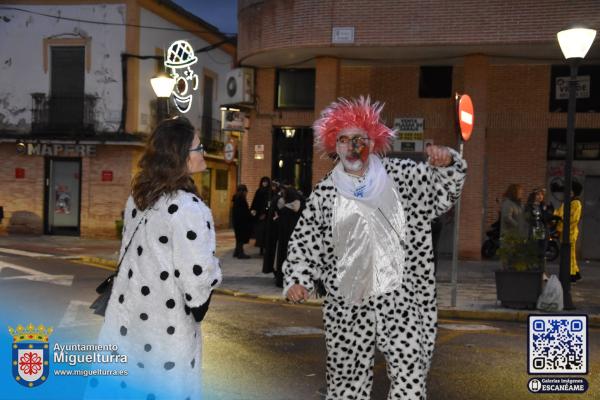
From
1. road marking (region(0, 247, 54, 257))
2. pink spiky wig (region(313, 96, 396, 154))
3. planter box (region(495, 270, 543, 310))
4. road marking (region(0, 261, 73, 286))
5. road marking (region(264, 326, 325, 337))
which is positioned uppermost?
pink spiky wig (region(313, 96, 396, 154))

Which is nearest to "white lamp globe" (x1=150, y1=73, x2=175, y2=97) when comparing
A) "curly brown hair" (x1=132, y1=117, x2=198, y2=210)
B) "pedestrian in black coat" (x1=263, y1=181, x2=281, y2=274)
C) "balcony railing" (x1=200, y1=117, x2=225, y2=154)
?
"pedestrian in black coat" (x1=263, y1=181, x2=281, y2=274)

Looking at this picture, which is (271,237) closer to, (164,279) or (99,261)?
(99,261)

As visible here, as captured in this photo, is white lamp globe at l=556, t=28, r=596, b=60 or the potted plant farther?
the potted plant

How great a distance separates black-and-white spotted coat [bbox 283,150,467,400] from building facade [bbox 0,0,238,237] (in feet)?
63.4

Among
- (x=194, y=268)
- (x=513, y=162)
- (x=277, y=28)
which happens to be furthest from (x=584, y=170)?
(x=194, y=268)

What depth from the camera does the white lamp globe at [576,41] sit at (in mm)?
10117

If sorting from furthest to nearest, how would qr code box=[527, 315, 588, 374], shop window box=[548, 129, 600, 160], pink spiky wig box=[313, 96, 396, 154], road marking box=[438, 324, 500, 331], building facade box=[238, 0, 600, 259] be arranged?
shop window box=[548, 129, 600, 160]
building facade box=[238, 0, 600, 259]
road marking box=[438, 324, 500, 331]
qr code box=[527, 315, 588, 374]
pink spiky wig box=[313, 96, 396, 154]

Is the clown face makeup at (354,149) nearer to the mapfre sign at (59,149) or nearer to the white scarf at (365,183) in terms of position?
the white scarf at (365,183)

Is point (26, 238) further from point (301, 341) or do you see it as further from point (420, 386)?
point (420, 386)

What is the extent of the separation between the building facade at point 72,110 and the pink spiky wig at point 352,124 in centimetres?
1912

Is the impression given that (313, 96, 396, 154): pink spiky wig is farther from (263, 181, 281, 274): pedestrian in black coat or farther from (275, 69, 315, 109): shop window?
(275, 69, 315, 109): shop window

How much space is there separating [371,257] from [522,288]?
23.0ft

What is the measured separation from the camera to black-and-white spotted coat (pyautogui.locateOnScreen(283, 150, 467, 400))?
12.9ft

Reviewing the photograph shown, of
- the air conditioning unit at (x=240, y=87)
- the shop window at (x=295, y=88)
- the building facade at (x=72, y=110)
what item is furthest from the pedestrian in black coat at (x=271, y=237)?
the building facade at (x=72, y=110)
